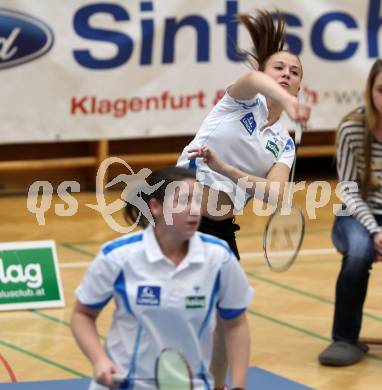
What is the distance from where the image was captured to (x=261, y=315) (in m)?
7.21

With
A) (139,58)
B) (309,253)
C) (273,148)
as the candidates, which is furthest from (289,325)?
(139,58)

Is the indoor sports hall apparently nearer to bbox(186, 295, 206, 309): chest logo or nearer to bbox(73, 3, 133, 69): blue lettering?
bbox(73, 3, 133, 69): blue lettering

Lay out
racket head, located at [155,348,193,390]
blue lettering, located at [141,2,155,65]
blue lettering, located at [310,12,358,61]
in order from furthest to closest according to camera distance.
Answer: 1. blue lettering, located at [310,12,358,61]
2. blue lettering, located at [141,2,155,65]
3. racket head, located at [155,348,193,390]

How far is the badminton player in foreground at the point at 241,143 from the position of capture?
509cm

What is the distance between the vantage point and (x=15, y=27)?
9.59m

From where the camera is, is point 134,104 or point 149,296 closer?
point 149,296

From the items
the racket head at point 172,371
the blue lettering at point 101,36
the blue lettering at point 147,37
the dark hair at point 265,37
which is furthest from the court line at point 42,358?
the blue lettering at point 147,37

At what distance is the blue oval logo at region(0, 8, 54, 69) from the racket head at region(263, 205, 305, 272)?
16.1 ft

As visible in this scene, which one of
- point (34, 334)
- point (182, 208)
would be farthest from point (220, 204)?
point (34, 334)

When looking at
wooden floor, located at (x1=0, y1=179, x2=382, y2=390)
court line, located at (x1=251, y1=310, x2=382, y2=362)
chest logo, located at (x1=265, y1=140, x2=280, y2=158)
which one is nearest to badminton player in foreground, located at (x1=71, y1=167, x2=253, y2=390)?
chest logo, located at (x1=265, y1=140, x2=280, y2=158)

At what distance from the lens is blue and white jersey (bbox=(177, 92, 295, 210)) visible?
16.7ft

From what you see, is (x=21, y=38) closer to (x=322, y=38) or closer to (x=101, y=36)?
(x=101, y=36)

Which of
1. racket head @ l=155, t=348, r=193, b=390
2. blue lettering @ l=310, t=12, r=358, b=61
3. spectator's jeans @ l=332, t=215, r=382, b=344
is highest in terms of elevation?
racket head @ l=155, t=348, r=193, b=390

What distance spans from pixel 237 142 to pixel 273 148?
0.66 feet
